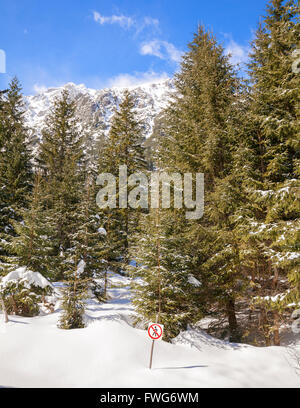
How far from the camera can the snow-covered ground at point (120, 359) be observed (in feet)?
17.9

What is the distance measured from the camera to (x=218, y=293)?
391 inches

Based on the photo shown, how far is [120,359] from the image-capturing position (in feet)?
21.1

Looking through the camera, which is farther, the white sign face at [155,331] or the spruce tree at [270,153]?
the spruce tree at [270,153]

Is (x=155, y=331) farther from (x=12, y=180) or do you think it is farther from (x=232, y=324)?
(x=12, y=180)

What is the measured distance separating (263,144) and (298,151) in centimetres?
→ 144

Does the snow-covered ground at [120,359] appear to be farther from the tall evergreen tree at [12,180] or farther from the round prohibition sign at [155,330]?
the tall evergreen tree at [12,180]

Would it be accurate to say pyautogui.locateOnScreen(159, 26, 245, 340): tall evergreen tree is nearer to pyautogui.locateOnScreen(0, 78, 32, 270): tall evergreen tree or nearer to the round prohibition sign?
the round prohibition sign

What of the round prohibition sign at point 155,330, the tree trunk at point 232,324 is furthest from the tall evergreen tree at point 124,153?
the round prohibition sign at point 155,330

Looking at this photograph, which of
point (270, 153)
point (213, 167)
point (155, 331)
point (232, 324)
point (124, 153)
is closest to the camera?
point (155, 331)

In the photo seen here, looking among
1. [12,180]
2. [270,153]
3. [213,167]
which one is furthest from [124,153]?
[270,153]

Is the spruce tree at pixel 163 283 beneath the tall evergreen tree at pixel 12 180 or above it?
beneath

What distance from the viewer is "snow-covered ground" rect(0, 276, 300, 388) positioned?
215 inches

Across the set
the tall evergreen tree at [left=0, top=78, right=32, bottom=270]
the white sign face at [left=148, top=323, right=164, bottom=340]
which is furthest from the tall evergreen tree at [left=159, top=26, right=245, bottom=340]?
the tall evergreen tree at [left=0, top=78, right=32, bottom=270]
